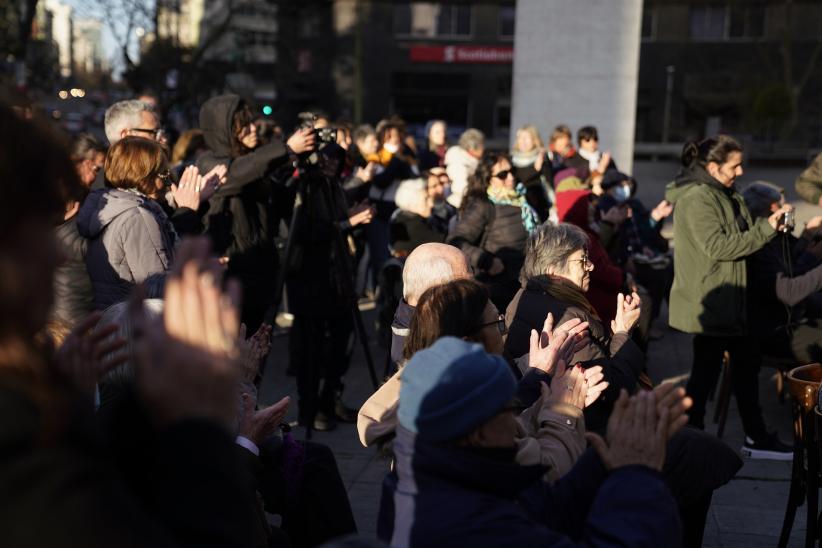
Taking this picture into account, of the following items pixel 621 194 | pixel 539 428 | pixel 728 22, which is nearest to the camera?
pixel 539 428

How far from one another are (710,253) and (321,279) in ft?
7.84

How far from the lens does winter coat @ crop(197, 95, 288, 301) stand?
621 cm

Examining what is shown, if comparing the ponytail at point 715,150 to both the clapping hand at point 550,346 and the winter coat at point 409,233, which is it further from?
the clapping hand at point 550,346

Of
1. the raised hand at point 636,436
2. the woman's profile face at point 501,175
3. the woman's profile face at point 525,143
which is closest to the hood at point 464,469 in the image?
the raised hand at point 636,436

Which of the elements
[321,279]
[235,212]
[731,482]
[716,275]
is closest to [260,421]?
[235,212]

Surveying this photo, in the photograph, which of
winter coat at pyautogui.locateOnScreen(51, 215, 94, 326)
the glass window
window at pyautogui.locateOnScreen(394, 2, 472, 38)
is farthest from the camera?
window at pyautogui.locateOnScreen(394, 2, 472, 38)

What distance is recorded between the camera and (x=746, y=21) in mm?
47906

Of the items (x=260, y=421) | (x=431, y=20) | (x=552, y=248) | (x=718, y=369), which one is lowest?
(x=718, y=369)

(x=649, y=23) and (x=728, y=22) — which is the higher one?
(x=728, y=22)

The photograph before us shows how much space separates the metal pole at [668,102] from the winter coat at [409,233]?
140ft

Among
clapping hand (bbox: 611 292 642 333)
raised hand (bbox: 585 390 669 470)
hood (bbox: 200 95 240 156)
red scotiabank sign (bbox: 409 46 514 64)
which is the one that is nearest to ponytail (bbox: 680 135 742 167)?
clapping hand (bbox: 611 292 642 333)

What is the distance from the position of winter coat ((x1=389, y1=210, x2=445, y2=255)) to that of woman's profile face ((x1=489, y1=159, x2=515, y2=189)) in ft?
1.92

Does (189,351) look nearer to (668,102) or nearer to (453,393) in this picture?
(453,393)

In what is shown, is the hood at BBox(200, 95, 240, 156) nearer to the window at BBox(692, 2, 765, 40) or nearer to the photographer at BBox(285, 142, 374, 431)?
the photographer at BBox(285, 142, 374, 431)
